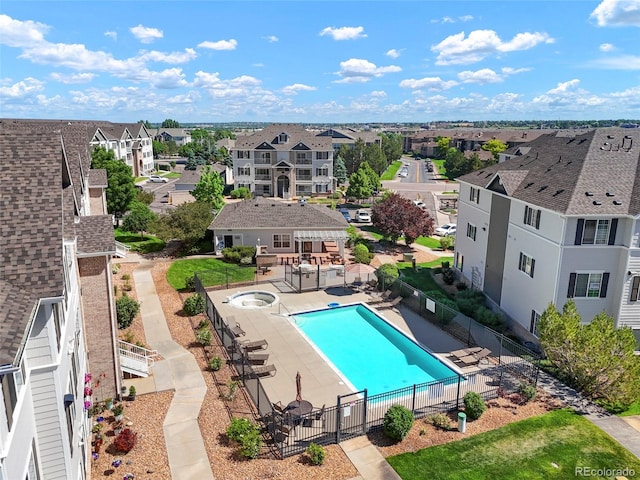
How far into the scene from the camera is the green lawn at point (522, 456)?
15776mm

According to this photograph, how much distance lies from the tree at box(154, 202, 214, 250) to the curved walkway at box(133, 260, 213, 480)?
10.8 metres

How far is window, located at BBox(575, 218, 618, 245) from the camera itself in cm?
2372

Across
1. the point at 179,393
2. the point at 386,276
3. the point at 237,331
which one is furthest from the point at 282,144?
the point at 179,393

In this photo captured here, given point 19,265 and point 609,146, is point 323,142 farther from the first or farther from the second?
point 19,265

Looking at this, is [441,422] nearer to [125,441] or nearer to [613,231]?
[125,441]

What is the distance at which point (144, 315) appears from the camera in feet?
95.5

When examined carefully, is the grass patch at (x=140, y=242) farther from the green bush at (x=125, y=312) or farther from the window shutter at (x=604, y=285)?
the window shutter at (x=604, y=285)

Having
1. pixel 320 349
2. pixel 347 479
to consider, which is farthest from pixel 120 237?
pixel 347 479

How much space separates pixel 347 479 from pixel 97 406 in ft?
34.4

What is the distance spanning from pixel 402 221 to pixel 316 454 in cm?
3391

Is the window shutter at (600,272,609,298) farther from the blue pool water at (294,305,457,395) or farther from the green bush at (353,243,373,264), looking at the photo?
the green bush at (353,243,373,264)

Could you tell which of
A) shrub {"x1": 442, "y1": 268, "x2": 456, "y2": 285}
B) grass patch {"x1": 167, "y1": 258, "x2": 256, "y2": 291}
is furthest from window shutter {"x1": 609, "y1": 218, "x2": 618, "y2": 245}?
grass patch {"x1": 167, "y1": 258, "x2": 256, "y2": 291}

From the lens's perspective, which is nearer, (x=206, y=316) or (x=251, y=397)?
(x=251, y=397)

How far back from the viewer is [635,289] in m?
24.0
